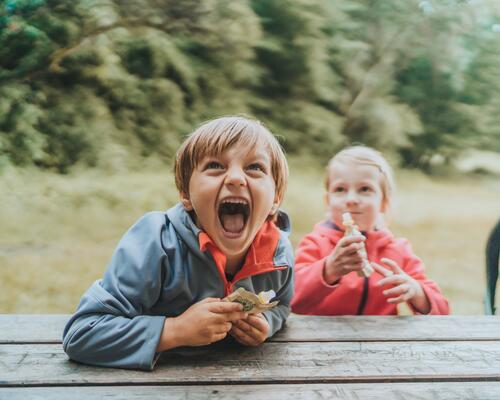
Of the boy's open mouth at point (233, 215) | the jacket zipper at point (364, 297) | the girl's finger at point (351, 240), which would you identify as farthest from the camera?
the jacket zipper at point (364, 297)

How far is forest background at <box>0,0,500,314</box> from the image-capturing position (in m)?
3.20

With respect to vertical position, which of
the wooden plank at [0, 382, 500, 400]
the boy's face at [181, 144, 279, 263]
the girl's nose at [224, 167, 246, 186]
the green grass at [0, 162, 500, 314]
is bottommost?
the green grass at [0, 162, 500, 314]

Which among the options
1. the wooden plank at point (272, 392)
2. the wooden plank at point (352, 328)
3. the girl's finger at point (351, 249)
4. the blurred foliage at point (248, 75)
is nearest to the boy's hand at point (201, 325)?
the wooden plank at point (272, 392)

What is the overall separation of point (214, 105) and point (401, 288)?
2209 millimetres

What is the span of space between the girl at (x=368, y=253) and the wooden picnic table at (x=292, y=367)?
0.23 m

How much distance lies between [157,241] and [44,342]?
1.23 ft

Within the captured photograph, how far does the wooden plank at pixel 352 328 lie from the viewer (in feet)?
4.36

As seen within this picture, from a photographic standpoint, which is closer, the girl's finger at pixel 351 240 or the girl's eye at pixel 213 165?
the girl's eye at pixel 213 165

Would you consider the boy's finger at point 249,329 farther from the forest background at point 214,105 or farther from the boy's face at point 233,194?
the forest background at point 214,105

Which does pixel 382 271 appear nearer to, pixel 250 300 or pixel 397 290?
pixel 397 290

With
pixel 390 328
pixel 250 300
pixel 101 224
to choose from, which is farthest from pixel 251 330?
pixel 101 224

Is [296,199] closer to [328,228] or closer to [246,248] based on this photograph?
[328,228]

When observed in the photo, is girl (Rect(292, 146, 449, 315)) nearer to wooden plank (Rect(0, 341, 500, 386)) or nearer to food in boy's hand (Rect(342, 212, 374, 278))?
food in boy's hand (Rect(342, 212, 374, 278))

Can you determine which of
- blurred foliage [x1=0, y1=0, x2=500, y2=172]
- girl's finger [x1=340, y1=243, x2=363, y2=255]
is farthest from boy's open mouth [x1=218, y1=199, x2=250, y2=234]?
blurred foliage [x1=0, y1=0, x2=500, y2=172]
